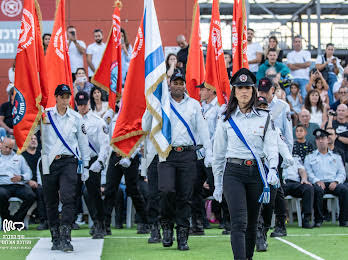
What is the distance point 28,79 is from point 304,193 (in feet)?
20.5

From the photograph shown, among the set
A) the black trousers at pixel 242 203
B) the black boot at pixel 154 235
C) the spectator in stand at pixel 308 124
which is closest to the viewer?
the black trousers at pixel 242 203

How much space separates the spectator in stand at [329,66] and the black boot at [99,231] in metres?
9.46

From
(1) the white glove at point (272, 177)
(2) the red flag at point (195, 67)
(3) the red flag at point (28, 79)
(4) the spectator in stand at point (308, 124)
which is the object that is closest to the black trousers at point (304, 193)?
(4) the spectator in stand at point (308, 124)

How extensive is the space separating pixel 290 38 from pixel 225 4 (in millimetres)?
2355

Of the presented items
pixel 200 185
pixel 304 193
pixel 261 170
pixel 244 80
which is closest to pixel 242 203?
pixel 261 170

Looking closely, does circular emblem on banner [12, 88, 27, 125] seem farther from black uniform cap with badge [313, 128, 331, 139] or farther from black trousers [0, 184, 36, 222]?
black uniform cap with badge [313, 128, 331, 139]

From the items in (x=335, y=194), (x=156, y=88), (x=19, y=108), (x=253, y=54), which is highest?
(x=253, y=54)

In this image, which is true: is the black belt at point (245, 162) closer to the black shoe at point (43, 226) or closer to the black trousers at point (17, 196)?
the black shoe at point (43, 226)

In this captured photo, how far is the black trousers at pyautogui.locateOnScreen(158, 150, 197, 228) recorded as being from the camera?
34.9 feet

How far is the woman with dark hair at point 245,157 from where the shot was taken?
25.9ft

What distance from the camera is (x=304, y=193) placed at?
14.5m

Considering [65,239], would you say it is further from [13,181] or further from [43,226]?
[13,181]

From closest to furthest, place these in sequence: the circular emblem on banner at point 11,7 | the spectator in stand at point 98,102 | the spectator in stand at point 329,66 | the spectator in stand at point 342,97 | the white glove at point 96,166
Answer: the white glove at point 96,166 < the spectator in stand at point 98,102 < the spectator in stand at point 342,97 < the spectator in stand at point 329,66 < the circular emblem on banner at point 11,7

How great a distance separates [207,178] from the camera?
13.6 metres
